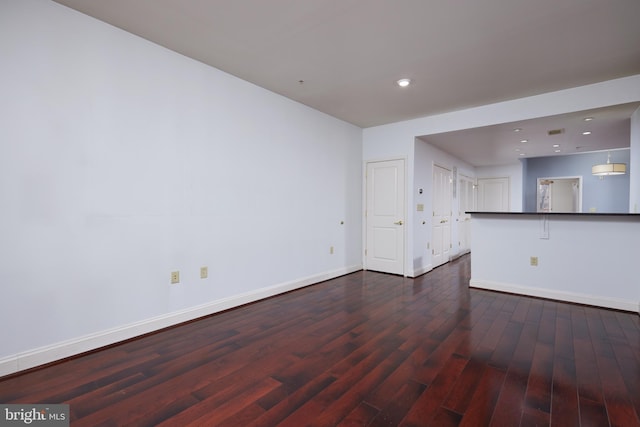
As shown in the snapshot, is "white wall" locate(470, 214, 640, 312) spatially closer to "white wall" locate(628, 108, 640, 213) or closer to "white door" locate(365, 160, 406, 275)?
"white wall" locate(628, 108, 640, 213)

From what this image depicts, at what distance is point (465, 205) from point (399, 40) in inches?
240

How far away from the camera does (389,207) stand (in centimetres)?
525

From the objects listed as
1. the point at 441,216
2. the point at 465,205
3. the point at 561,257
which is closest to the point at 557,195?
the point at 465,205

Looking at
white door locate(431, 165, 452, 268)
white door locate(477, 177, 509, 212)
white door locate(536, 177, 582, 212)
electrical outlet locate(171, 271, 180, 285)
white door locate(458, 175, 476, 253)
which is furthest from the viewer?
white door locate(536, 177, 582, 212)

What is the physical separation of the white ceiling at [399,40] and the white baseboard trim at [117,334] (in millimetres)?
2502

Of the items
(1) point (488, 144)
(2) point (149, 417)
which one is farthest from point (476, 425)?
(1) point (488, 144)

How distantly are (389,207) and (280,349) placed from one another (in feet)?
11.1

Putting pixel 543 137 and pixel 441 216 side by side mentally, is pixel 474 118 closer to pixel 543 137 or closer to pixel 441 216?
pixel 543 137

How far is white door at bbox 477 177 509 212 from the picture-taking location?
8.12 meters

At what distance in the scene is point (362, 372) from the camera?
2104mm

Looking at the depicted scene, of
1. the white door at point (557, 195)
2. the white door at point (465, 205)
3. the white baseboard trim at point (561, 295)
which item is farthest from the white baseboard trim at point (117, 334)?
the white door at point (557, 195)

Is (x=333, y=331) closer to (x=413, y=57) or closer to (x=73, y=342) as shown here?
(x=73, y=342)

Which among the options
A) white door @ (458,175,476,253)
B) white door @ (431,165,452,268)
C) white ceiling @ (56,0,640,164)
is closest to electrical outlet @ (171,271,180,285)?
white ceiling @ (56,0,640,164)

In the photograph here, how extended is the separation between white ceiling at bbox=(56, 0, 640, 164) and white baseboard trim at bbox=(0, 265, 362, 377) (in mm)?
2502
